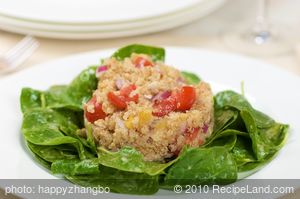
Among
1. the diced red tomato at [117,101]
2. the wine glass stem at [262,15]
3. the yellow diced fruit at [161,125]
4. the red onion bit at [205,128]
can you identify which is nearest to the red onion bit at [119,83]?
the diced red tomato at [117,101]

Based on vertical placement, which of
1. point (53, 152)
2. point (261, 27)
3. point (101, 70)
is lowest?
point (53, 152)

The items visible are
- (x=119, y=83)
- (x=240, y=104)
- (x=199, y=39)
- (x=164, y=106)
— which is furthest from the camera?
(x=199, y=39)

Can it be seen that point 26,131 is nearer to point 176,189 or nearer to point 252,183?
point 176,189

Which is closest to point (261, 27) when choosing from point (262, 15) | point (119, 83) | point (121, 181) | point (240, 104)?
point (262, 15)

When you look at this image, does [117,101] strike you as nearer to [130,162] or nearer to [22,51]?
[130,162]

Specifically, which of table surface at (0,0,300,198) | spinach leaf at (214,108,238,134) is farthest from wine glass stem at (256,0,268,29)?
spinach leaf at (214,108,238,134)

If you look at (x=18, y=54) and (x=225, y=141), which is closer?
(x=225, y=141)
